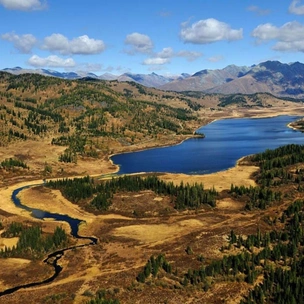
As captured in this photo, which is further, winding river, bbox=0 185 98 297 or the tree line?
the tree line

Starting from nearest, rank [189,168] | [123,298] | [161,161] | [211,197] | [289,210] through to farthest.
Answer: [123,298] → [289,210] → [211,197] → [189,168] → [161,161]

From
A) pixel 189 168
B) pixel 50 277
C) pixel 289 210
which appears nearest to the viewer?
pixel 50 277

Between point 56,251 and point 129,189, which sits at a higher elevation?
point 129,189

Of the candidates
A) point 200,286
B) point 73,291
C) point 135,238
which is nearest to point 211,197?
point 135,238

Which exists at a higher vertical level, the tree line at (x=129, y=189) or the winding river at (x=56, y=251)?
the tree line at (x=129, y=189)

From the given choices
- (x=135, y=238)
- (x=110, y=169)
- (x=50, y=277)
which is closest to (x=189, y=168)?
(x=110, y=169)

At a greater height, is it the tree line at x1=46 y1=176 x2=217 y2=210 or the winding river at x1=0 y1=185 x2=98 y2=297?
the tree line at x1=46 y1=176 x2=217 y2=210

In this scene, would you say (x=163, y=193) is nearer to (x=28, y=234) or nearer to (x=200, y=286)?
(x=28, y=234)

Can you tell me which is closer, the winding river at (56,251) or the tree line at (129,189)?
the winding river at (56,251)

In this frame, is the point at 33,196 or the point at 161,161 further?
the point at 161,161

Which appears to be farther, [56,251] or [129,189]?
[129,189]
